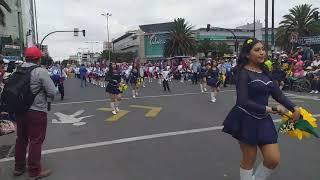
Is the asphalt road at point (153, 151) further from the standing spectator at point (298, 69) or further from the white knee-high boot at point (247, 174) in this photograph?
the standing spectator at point (298, 69)

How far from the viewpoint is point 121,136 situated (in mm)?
10352

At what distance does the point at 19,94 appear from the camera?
21.6ft

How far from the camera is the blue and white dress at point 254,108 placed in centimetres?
482

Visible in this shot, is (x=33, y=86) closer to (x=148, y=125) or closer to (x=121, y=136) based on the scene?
(x=121, y=136)

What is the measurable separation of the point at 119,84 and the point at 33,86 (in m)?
8.77

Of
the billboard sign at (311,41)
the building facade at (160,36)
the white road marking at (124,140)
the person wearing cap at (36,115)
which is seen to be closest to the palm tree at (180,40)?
the building facade at (160,36)

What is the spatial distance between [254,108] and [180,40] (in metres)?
90.1

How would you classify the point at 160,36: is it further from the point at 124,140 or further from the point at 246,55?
the point at 246,55

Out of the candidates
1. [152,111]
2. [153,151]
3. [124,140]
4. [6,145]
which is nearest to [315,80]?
[152,111]

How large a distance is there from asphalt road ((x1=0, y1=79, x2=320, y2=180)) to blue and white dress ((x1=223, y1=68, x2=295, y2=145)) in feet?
5.55

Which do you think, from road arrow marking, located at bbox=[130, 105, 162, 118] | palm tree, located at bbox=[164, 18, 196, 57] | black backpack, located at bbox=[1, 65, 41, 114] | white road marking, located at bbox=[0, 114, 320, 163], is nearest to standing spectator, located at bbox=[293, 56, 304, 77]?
road arrow marking, located at bbox=[130, 105, 162, 118]

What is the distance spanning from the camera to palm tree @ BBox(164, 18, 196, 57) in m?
93.9

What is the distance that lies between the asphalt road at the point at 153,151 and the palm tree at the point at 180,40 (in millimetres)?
80822

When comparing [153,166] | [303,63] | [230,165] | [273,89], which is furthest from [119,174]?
[303,63]
